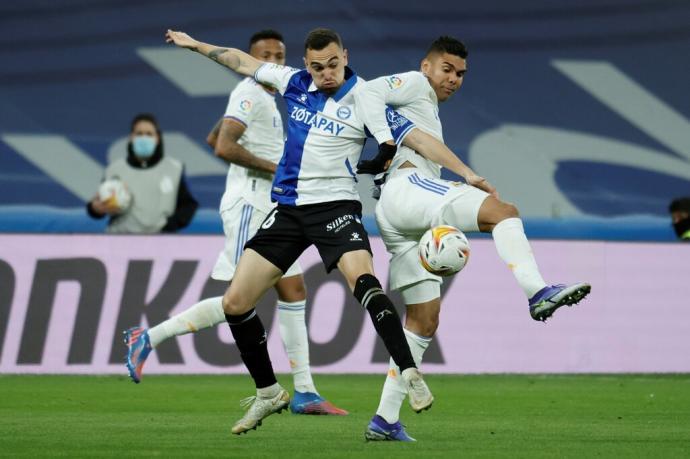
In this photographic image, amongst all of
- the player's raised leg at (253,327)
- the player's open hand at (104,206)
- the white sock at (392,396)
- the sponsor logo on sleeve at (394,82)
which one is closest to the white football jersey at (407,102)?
the sponsor logo on sleeve at (394,82)

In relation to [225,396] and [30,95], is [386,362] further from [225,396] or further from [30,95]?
[30,95]

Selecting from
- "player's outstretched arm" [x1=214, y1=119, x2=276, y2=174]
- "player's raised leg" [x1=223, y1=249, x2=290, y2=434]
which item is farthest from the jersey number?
"player's outstretched arm" [x1=214, y1=119, x2=276, y2=174]

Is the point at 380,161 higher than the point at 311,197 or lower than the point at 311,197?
higher

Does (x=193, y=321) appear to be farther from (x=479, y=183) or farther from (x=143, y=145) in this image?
(x=143, y=145)

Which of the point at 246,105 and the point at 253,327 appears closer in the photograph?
the point at 253,327

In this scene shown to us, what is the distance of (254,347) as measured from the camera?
7688 mm

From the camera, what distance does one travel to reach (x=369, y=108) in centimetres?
743

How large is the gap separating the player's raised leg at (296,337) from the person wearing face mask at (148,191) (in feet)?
12.7

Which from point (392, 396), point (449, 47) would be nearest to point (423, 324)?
point (392, 396)

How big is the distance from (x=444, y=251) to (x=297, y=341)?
2766mm

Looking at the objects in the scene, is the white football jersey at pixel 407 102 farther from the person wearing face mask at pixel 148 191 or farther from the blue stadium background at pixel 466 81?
the blue stadium background at pixel 466 81

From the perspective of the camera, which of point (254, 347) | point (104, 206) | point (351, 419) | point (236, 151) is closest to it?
point (254, 347)

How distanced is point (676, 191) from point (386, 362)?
220 inches

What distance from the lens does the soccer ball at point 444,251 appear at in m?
6.86
